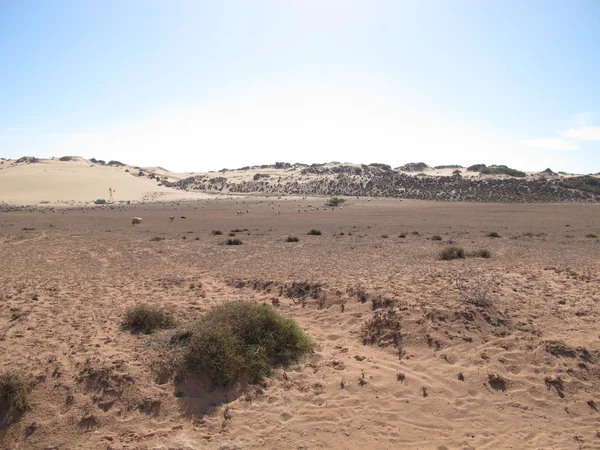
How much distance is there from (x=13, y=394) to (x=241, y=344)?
3.17m

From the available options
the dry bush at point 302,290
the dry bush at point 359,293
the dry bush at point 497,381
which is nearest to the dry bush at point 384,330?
the dry bush at point 359,293

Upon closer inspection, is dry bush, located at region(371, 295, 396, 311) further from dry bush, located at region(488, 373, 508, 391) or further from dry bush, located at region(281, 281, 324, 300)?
dry bush, located at region(488, 373, 508, 391)

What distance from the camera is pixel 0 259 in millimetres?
16484

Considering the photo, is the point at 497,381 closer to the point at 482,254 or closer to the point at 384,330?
the point at 384,330

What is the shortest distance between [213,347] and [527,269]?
10033 mm

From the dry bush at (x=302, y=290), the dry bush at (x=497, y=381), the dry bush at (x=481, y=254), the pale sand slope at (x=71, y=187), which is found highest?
the pale sand slope at (x=71, y=187)

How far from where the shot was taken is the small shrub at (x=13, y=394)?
573cm

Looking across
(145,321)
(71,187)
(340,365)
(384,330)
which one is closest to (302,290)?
(384,330)

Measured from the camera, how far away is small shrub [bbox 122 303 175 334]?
27.4 ft

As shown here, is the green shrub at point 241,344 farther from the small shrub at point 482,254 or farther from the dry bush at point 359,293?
the small shrub at point 482,254

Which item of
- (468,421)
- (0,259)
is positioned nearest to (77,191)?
(0,259)

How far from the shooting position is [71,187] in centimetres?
7312

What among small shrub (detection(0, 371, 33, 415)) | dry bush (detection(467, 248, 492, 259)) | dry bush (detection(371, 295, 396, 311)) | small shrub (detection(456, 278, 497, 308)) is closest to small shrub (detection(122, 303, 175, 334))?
small shrub (detection(0, 371, 33, 415))

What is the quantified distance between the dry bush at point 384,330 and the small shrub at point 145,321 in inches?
153
